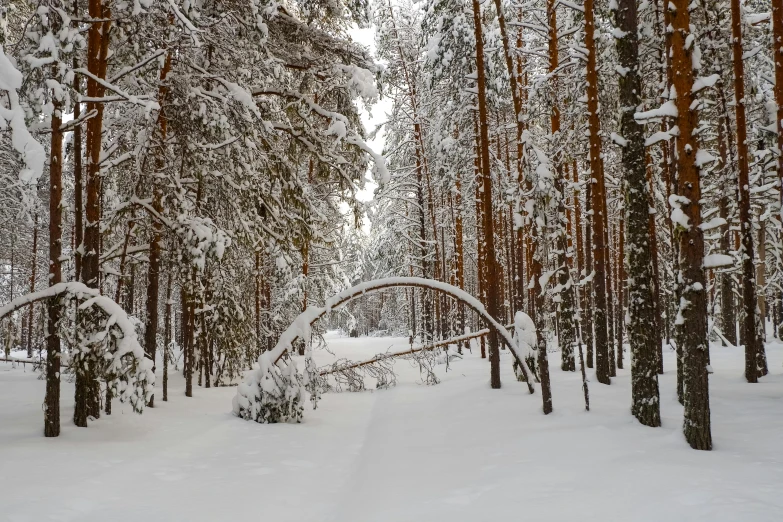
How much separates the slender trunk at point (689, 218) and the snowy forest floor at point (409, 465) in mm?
755

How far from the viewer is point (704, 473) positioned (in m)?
4.78

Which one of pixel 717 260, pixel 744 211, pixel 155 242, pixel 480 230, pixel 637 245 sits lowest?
pixel 717 260

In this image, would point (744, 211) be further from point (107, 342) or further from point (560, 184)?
point (107, 342)

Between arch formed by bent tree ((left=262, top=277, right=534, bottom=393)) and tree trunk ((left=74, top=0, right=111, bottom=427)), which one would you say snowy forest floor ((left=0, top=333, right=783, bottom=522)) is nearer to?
tree trunk ((left=74, top=0, right=111, bottom=427))

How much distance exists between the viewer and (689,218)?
5898mm

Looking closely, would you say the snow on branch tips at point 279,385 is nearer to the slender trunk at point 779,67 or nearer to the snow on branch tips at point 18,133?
the snow on branch tips at point 18,133

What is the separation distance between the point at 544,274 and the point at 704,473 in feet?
11.9

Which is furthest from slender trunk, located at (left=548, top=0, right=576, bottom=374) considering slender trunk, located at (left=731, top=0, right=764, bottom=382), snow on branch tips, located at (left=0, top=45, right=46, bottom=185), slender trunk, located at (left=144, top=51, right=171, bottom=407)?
snow on branch tips, located at (left=0, top=45, right=46, bottom=185)

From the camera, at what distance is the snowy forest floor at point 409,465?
433 centimetres

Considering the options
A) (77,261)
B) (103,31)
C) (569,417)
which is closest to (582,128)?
(569,417)

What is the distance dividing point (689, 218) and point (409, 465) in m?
4.63

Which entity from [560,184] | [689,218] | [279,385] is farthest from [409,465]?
[560,184]

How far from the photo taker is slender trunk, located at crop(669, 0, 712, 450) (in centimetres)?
584

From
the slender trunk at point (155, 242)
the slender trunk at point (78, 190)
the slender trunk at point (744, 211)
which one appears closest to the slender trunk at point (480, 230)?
the slender trunk at point (744, 211)
